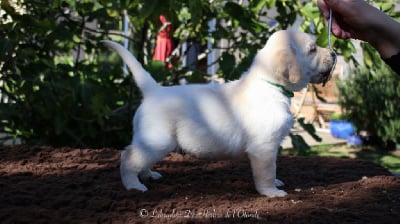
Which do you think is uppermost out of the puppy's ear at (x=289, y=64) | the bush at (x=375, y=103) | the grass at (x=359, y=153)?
the puppy's ear at (x=289, y=64)

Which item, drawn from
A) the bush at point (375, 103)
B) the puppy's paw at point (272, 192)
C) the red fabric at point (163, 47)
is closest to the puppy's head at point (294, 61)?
the puppy's paw at point (272, 192)

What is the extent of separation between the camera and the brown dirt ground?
2227mm

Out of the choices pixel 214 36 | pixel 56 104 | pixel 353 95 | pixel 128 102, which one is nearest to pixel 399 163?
pixel 353 95

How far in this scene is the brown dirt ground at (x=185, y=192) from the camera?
2227 mm

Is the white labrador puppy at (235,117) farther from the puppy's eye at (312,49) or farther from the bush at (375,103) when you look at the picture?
the bush at (375,103)

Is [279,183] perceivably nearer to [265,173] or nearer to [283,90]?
[265,173]

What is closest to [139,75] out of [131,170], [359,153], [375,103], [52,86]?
[131,170]

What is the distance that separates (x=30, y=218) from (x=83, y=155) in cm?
181

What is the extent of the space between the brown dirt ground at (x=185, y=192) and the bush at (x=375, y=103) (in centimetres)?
533

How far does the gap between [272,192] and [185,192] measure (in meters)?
0.48

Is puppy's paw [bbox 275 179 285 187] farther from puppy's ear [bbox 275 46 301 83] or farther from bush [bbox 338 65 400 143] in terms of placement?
bush [bbox 338 65 400 143]

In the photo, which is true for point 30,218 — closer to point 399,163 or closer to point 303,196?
point 303,196

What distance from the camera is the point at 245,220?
2170 millimetres

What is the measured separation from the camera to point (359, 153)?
8.93 m
